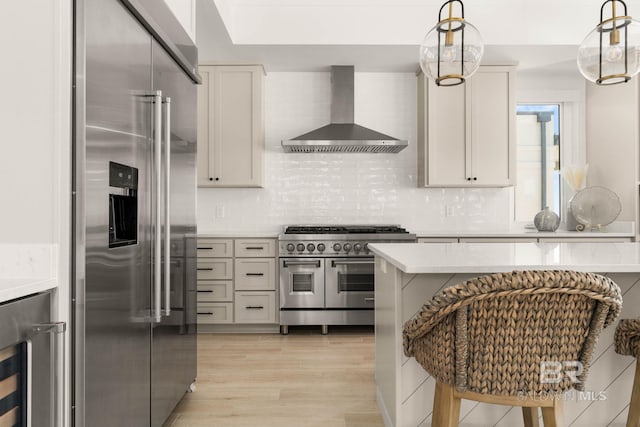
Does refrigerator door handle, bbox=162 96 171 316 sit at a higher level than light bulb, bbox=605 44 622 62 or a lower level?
lower

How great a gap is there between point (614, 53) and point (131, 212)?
215 cm

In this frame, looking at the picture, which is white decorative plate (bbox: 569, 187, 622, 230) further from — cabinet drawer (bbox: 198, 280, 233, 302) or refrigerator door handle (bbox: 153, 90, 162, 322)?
refrigerator door handle (bbox: 153, 90, 162, 322)

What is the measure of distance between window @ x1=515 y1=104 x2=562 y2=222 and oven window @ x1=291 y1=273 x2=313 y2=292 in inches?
90.7

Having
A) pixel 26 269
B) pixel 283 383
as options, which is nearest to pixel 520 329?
pixel 26 269

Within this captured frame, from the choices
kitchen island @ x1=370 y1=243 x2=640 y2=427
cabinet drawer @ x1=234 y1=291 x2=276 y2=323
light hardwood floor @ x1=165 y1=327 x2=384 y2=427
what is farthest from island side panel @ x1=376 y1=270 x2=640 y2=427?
cabinet drawer @ x1=234 y1=291 x2=276 y2=323

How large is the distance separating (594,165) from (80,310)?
481 cm

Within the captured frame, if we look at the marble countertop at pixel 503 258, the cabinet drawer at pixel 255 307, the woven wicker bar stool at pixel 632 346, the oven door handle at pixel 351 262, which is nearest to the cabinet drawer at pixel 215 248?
the cabinet drawer at pixel 255 307

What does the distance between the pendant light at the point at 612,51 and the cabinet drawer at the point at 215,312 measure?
3.24 metres

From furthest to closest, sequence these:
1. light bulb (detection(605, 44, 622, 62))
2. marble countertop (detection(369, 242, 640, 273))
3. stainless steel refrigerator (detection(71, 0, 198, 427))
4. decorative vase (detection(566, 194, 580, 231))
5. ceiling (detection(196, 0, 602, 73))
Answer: decorative vase (detection(566, 194, 580, 231)) → ceiling (detection(196, 0, 602, 73)) → light bulb (detection(605, 44, 622, 62)) → marble countertop (detection(369, 242, 640, 273)) → stainless steel refrigerator (detection(71, 0, 198, 427))

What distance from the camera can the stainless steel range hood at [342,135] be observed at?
14.1 feet

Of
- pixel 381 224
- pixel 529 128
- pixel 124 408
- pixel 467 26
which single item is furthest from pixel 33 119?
pixel 529 128

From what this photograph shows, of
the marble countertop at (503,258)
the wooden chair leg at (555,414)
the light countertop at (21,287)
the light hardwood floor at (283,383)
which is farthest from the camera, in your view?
the light hardwood floor at (283,383)

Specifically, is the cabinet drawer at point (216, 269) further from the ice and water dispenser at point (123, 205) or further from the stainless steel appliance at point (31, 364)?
the stainless steel appliance at point (31, 364)

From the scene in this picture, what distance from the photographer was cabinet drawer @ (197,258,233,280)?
4238 millimetres
